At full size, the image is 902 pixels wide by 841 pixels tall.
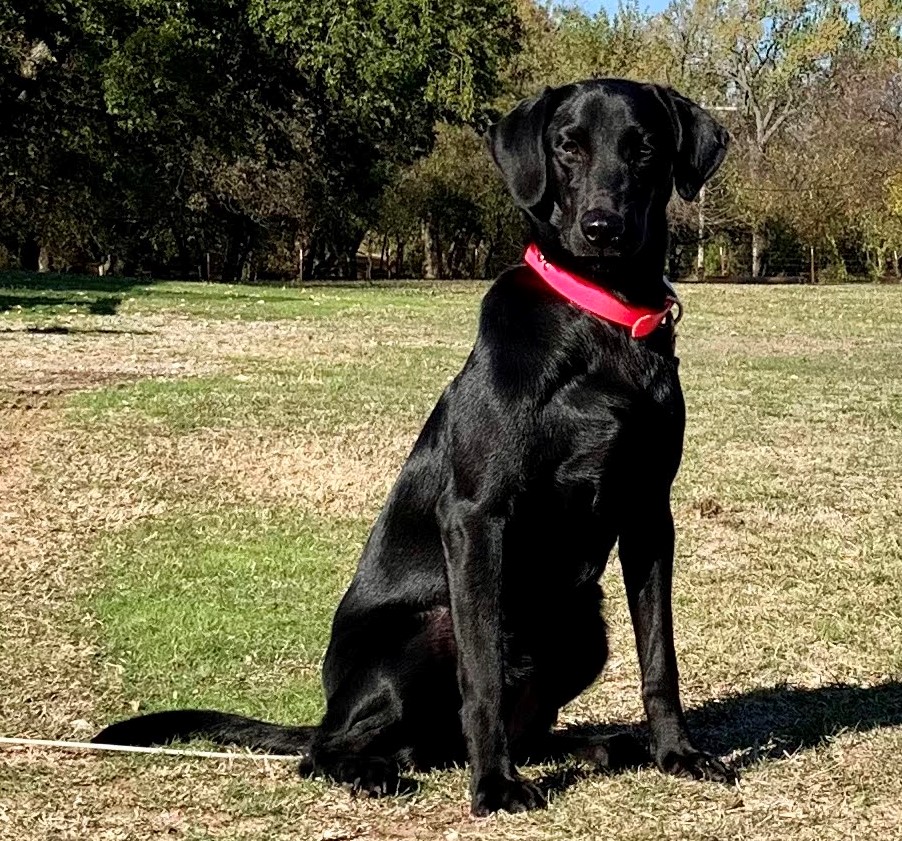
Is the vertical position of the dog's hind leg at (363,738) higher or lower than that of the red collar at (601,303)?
lower

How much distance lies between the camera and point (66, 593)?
606 cm

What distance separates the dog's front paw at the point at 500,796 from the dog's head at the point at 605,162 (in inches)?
49.8

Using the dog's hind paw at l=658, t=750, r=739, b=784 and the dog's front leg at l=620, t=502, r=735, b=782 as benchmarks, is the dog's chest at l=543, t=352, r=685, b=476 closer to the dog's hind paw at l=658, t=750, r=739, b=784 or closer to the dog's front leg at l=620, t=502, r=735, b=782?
the dog's front leg at l=620, t=502, r=735, b=782

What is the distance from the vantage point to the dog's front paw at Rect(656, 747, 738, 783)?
3701 mm

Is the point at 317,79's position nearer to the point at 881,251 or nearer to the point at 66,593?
the point at 881,251

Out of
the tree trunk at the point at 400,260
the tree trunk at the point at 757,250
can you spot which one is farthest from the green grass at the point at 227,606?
the tree trunk at the point at 400,260

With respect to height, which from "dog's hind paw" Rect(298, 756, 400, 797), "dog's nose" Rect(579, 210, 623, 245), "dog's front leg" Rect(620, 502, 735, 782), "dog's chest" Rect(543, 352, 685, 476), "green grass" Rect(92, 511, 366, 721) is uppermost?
"dog's nose" Rect(579, 210, 623, 245)

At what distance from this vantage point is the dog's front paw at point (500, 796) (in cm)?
346

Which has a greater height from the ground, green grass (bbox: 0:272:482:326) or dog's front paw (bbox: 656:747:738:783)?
green grass (bbox: 0:272:482:326)

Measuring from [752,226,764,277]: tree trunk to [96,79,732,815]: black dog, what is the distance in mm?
45028

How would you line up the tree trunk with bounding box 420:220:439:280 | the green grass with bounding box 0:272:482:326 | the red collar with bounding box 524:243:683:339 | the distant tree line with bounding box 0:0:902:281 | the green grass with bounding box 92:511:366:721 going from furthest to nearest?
1. the tree trunk with bounding box 420:220:439:280
2. the distant tree line with bounding box 0:0:902:281
3. the green grass with bounding box 0:272:482:326
4. the green grass with bounding box 92:511:366:721
5. the red collar with bounding box 524:243:683:339

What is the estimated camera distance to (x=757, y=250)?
48.5 meters

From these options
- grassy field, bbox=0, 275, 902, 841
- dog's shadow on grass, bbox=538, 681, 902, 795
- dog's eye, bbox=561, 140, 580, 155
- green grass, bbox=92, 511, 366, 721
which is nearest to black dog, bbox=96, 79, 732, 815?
dog's eye, bbox=561, 140, 580, 155

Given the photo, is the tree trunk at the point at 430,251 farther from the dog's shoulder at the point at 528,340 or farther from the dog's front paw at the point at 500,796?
the dog's front paw at the point at 500,796
